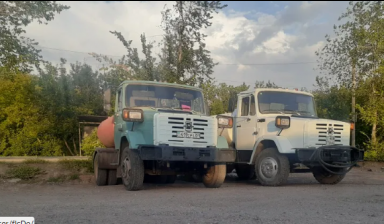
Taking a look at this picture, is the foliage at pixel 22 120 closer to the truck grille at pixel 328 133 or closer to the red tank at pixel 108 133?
the red tank at pixel 108 133

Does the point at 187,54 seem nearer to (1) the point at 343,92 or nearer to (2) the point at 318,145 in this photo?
(1) the point at 343,92

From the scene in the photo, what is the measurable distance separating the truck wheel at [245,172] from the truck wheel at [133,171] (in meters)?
4.20

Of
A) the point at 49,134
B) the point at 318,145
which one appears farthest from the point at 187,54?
the point at 318,145

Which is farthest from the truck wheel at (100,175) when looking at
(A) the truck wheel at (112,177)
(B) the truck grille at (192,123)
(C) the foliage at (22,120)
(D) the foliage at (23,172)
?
(C) the foliage at (22,120)

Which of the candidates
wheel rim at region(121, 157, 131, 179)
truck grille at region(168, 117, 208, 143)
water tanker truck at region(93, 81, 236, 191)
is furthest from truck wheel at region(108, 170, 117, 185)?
truck grille at region(168, 117, 208, 143)

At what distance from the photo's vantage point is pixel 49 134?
17.1 metres

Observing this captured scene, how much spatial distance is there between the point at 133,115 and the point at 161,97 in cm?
134

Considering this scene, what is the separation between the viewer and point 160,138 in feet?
27.9

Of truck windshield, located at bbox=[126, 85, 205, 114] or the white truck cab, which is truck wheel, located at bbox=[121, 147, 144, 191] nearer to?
truck windshield, located at bbox=[126, 85, 205, 114]

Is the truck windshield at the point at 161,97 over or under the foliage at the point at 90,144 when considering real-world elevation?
over

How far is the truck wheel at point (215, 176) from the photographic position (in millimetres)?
9586

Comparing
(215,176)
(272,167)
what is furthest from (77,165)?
(272,167)

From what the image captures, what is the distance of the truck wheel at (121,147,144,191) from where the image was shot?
28.4 feet

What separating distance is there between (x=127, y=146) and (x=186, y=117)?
1.55 metres
